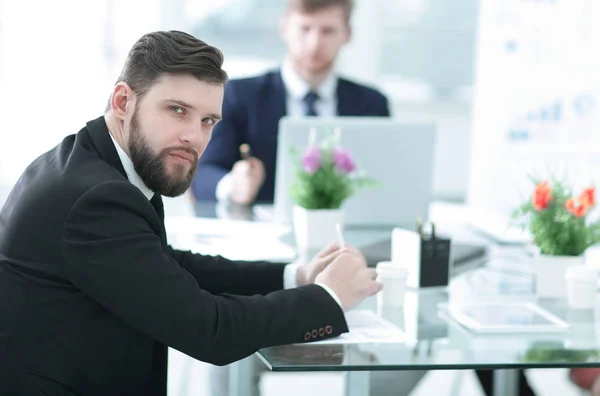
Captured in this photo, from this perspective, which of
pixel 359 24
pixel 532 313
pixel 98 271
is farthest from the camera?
pixel 359 24

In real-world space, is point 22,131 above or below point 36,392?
above

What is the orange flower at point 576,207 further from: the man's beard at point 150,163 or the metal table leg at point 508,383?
the man's beard at point 150,163

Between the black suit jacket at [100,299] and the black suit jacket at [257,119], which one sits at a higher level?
the black suit jacket at [257,119]

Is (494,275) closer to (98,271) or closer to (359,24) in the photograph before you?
(98,271)

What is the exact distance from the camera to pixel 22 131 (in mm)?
5996

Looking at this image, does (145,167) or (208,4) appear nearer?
(145,167)

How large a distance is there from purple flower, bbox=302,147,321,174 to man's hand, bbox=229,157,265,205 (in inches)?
25.0

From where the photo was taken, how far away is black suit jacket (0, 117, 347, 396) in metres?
1.40

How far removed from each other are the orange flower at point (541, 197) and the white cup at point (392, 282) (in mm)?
402

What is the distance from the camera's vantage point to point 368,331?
1.66 m

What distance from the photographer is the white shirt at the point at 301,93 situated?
3.54m

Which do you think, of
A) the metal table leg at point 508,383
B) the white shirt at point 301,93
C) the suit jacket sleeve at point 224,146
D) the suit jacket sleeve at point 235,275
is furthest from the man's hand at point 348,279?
the white shirt at point 301,93

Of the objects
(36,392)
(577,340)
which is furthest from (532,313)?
(36,392)

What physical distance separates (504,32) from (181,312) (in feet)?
12.3
